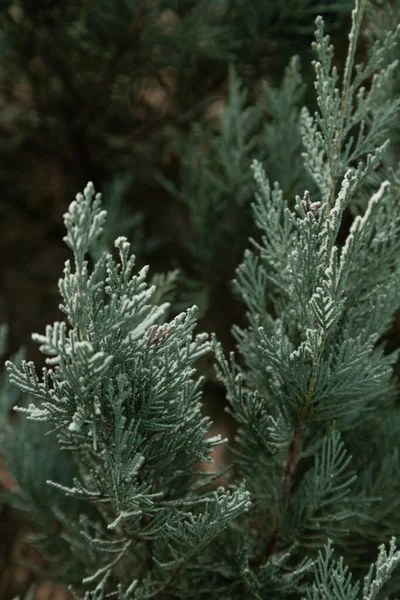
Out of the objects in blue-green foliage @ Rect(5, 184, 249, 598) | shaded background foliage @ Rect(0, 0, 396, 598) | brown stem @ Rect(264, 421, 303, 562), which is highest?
shaded background foliage @ Rect(0, 0, 396, 598)

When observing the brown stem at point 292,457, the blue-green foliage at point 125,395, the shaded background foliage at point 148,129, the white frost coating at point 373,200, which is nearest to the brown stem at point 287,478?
the brown stem at point 292,457

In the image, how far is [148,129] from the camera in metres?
1.87

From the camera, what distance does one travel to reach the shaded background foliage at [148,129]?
1.55 m

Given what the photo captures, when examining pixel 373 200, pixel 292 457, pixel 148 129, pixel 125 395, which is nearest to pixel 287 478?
pixel 292 457

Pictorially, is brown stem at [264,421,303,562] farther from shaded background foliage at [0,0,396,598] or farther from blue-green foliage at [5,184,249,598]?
shaded background foliage at [0,0,396,598]

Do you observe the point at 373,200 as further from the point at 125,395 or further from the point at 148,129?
the point at 148,129

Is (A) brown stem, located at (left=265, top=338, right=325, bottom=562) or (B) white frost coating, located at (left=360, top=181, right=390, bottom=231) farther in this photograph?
(A) brown stem, located at (left=265, top=338, right=325, bottom=562)

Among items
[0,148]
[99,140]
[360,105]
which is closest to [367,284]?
[360,105]

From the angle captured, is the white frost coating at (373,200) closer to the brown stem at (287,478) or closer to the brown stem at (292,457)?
the brown stem at (292,457)

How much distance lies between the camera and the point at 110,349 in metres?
0.89

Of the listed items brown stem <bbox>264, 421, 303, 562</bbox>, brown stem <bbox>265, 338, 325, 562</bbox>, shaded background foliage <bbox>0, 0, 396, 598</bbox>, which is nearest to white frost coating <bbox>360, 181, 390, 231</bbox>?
brown stem <bbox>265, 338, 325, 562</bbox>

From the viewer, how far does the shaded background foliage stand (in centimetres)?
155

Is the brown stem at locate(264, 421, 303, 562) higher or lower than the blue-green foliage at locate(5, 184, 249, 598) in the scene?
lower

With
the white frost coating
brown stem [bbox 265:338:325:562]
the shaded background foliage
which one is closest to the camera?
the white frost coating
